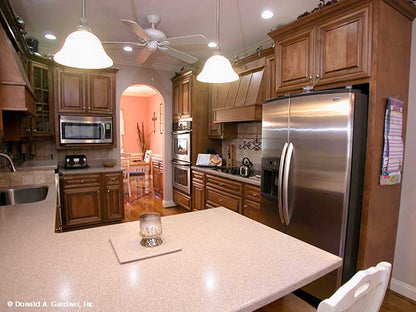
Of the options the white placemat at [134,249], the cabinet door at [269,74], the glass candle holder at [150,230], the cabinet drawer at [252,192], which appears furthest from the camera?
the cabinet door at [269,74]

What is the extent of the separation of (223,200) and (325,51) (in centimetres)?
214

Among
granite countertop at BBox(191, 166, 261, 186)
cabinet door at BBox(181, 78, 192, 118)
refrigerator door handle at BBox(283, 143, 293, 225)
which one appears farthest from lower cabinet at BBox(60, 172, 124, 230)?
refrigerator door handle at BBox(283, 143, 293, 225)

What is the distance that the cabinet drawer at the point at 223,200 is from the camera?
3.19 meters

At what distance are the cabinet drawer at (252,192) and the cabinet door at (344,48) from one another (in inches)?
51.0

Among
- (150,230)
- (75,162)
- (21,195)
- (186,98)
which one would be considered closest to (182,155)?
(186,98)

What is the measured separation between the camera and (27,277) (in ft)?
2.95

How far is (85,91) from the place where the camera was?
12.3 ft

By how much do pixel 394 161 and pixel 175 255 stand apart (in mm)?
1960

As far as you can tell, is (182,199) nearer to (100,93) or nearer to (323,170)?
(100,93)

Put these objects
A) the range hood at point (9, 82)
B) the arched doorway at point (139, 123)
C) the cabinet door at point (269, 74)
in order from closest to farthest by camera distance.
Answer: the range hood at point (9, 82)
the cabinet door at point (269, 74)
the arched doorway at point (139, 123)

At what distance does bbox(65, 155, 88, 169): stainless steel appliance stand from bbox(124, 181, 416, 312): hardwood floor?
1.12 m

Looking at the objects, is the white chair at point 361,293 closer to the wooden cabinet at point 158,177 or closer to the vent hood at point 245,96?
the vent hood at point 245,96

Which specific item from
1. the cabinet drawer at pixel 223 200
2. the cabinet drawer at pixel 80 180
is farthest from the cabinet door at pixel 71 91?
the cabinet drawer at pixel 223 200

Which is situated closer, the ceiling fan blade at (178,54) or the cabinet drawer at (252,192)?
the ceiling fan blade at (178,54)
